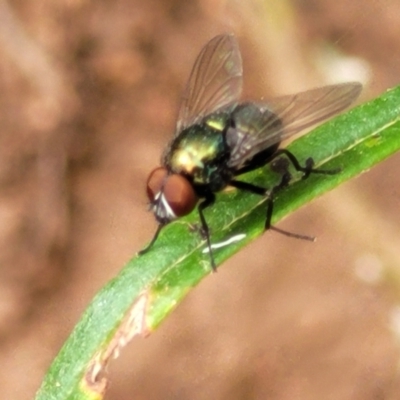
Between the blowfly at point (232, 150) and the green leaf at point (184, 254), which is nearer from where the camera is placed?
the green leaf at point (184, 254)

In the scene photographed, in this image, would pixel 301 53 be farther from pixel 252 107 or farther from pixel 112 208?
pixel 252 107

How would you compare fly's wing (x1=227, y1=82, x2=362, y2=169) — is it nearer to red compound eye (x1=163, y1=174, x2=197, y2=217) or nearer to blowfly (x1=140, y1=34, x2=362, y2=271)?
blowfly (x1=140, y1=34, x2=362, y2=271)

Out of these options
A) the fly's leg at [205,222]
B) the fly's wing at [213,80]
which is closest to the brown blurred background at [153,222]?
the fly's wing at [213,80]

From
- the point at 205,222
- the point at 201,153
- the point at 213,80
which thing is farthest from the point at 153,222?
the point at 205,222

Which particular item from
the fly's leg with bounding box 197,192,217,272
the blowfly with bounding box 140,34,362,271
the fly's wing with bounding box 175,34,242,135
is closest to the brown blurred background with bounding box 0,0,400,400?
the fly's wing with bounding box 175,34,242,135

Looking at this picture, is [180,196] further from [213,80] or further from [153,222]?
[153,222]

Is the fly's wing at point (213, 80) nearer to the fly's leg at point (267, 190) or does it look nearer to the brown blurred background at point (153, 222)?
the fly's leg at point (267, 190)
